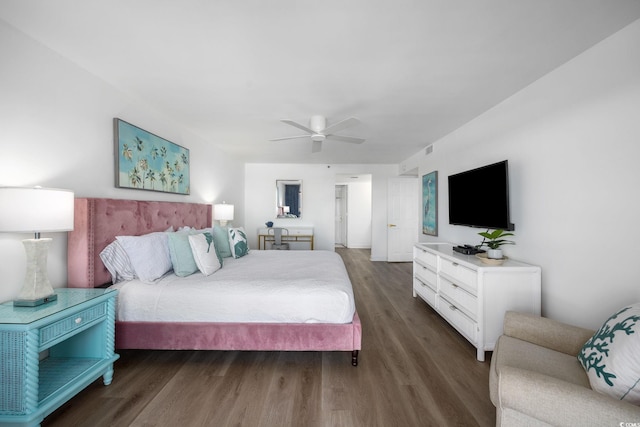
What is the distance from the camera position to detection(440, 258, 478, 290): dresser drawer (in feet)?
7.52

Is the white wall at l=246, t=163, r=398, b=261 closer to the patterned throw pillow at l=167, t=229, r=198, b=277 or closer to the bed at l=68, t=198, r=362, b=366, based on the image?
the patterned throw pillow at l=167, t=229, r=198, b=277

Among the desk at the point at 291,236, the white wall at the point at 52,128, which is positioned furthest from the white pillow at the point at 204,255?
the desk at the point at 291,236

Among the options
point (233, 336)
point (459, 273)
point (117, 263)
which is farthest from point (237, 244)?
point (459, 273)

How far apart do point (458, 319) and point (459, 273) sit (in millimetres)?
460

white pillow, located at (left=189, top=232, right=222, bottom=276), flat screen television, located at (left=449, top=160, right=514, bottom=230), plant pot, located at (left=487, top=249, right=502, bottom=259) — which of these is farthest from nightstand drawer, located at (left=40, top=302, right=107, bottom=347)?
flat screen television, located at (left=449, top=160, right=514, bottom=230)

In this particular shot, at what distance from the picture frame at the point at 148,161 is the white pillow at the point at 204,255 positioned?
0.90 metres

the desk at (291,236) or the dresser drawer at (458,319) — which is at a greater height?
the desk at (291,236)

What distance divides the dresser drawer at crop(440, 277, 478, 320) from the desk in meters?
3.52

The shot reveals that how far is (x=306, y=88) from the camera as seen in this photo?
241 cm

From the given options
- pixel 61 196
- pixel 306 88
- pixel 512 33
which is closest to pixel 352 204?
pixel 306 88

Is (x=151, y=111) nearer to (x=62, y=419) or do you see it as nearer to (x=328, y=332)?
(x=62, y=419)

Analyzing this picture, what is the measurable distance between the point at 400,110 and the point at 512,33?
1.34m

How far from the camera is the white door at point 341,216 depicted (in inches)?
353

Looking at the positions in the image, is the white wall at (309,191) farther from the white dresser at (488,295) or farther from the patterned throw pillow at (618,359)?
the patterned throw pillow at (618,359)
